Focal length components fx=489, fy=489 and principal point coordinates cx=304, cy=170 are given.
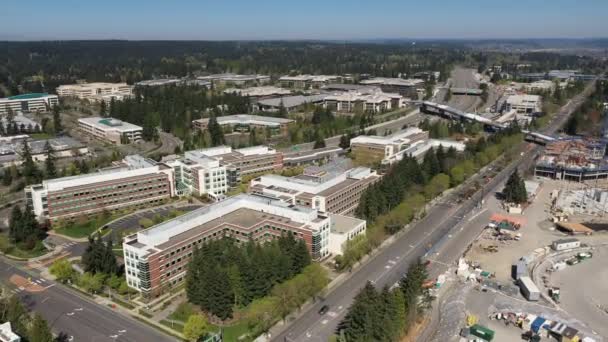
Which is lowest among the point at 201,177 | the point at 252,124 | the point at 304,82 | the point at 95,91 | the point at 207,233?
the point at 207,233

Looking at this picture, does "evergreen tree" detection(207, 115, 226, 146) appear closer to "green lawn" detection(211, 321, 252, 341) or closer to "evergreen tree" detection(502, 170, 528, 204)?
"evergreen tree" detection(502, 170, 528, 204)

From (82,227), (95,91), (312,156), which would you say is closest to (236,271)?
(82,227)

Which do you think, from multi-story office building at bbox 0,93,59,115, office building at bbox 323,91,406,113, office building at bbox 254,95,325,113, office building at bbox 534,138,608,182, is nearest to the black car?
office building at bbox 534,138,608,182

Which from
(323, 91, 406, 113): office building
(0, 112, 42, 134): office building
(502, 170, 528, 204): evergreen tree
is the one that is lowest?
(502, 170, 528, 204): evergreen tree

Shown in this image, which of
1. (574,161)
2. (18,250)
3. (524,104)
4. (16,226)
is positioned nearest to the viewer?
(18,250)

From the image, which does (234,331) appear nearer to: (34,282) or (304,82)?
(34,282)
